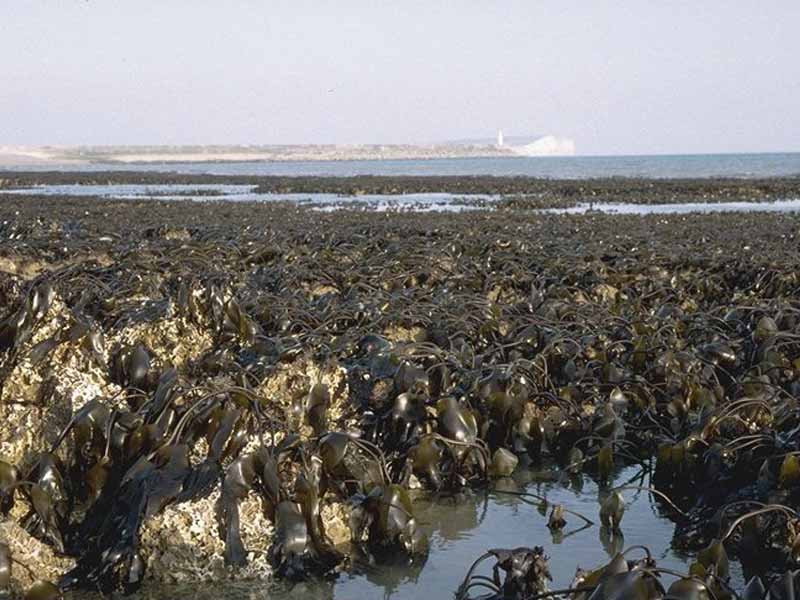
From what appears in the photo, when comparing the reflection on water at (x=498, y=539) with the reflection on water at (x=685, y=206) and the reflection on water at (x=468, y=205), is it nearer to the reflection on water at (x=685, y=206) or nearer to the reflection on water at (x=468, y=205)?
the reflection on water at (x=468, y=205)

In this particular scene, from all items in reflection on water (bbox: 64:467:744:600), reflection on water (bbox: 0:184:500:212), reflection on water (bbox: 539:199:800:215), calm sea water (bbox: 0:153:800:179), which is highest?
calm sea water (bbox: 0:153:800:179)

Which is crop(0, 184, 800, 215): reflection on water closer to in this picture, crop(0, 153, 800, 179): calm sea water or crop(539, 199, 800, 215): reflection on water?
crop(539, 199, 800, 215): reflection on water

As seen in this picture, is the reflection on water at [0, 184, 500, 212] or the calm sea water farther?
the calm sea water

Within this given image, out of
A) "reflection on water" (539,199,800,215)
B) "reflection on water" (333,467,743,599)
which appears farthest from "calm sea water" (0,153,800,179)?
"reflection on water" (333,467,743,599)

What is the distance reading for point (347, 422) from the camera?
4852mm

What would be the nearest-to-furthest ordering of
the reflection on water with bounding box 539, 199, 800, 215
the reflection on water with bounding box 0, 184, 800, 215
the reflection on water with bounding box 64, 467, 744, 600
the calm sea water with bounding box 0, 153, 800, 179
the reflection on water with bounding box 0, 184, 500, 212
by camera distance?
the reflection on water with bounding box 64, 467, 744, 600
the reflection on water with bounding box 0, 184, 800, 215
the reflection on water with bounding box 539, 199, 800, 215
the reflection on water with bounding box 0, 184, 500, 212
the calm sea water with bounding box 0, 153, 800, 179

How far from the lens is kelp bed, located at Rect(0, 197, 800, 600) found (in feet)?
12.1

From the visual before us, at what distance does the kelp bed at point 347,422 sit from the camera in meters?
3.69

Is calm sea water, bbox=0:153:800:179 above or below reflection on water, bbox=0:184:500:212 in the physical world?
above

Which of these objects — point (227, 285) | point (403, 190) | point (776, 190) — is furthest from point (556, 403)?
point (403, 190)

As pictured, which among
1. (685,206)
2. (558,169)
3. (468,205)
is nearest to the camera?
(685,206)

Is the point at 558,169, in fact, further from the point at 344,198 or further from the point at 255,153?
the point at 255,153

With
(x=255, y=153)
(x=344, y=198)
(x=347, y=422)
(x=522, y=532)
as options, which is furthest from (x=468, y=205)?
(x=255, y=153)

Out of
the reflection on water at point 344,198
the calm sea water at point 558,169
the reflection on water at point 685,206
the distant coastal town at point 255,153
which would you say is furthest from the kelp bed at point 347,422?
the distant coastal town at point 255,153
